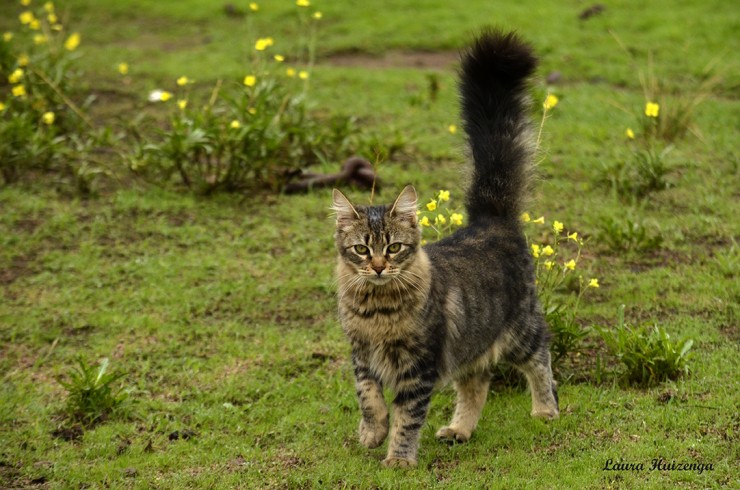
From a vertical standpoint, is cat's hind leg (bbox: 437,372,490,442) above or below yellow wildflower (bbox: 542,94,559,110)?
below

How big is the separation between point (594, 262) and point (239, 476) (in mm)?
3908

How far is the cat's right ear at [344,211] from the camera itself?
5.56 meters

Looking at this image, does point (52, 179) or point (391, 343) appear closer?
point (391, 343)

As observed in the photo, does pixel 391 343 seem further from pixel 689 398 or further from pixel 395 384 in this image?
pixel 689 398

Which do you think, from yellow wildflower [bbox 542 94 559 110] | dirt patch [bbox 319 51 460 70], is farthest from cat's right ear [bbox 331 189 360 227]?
dirt patch [bbox 319 51 460 70]

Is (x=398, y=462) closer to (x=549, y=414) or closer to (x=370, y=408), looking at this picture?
(x=370, y=408)

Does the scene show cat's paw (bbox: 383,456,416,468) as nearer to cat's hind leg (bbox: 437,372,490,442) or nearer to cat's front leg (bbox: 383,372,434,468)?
cat's front leg (bbox: 383,372,434,468)

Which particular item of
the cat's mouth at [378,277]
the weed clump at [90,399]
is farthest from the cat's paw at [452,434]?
the weed clump at [90,399]

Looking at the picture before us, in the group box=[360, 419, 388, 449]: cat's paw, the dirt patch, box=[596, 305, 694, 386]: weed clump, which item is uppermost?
box=[596, 305, 694, 386]: weed clump

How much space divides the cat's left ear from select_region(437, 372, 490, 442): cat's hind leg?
1.05 metres

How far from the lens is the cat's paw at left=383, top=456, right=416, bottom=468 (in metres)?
5.33

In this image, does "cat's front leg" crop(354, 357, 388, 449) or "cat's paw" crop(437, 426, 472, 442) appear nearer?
"cat's front leg" crop(354, 357, 388, 449)

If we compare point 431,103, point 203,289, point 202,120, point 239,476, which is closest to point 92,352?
point 203,289

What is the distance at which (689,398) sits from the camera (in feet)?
19.0
